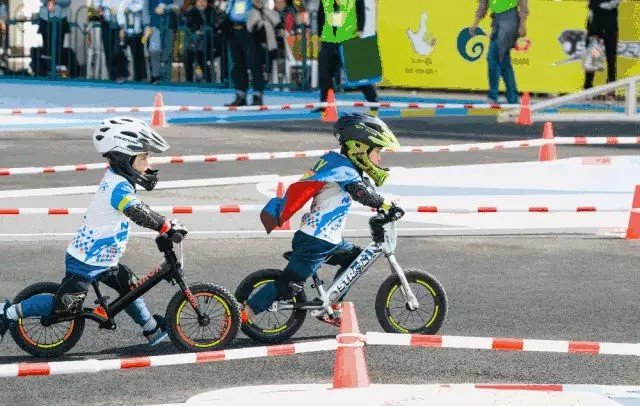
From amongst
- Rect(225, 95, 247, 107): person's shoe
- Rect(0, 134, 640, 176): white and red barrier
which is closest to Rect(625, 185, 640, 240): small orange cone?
Rect(0, 134, 640, 176): white and red barrier

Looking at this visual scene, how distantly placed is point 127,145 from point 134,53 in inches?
1006

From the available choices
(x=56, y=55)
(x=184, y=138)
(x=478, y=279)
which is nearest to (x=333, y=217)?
(x=478, y=279)

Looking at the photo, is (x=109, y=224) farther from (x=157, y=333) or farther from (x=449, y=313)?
(x=449, y=313)

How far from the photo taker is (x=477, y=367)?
10062mm

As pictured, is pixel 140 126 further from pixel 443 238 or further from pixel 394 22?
pixel 394 22

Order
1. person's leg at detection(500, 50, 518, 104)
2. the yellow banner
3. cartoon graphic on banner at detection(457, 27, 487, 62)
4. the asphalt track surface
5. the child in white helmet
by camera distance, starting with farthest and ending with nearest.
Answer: cartoon graphic on banner at detection(457, 27, 487, 62) < the yellow banner < person's leg at detection(500, 50, 518, 104) < the child in white helmet < the asphalt track surface

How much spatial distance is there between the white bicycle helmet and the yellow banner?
19312 millimetres

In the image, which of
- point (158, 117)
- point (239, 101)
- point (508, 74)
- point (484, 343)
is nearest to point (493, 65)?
point (508, 74)

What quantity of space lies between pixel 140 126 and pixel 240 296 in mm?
1187

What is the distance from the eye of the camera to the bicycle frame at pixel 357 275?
35.2 ft

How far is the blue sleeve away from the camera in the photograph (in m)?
10.1

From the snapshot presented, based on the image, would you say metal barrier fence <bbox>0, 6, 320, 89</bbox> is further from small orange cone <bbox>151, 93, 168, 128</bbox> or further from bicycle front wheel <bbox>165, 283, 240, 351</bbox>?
bicycle front wheel <bbox>165, 283, 240, 351</bbox>

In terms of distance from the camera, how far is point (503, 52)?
27.4 meters

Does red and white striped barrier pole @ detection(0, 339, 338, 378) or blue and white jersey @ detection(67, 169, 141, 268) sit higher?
blue and white jersey @ detection(67, 169, 141, 268)
